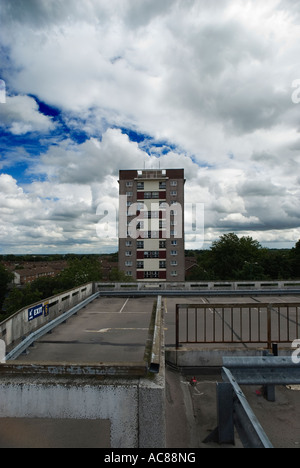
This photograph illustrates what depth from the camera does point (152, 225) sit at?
46.4 m

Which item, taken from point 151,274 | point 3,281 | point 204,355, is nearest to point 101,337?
point 204,355

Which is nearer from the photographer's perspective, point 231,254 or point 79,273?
point 79,273

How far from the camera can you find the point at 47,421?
2.58 m

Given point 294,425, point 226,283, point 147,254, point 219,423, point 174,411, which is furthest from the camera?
point 147,254

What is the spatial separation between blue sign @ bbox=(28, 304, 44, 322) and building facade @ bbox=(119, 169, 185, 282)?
3827cm

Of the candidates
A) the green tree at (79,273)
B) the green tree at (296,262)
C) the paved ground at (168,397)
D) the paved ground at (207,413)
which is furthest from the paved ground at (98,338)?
the green tree at (296,262)

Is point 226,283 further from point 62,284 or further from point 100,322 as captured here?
point 62,284

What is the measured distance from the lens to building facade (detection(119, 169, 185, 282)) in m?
45.8

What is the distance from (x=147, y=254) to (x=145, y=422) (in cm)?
4344

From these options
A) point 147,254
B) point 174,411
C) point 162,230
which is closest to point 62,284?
point 147,254

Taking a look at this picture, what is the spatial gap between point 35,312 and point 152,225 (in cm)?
3991

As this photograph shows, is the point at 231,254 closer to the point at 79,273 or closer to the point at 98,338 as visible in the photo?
the point at 79,273

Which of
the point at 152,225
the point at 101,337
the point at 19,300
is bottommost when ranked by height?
the point at 19,300

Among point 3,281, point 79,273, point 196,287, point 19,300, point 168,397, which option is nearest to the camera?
point 168,397
